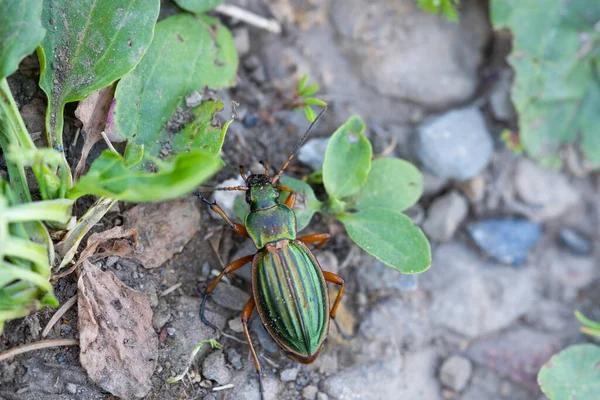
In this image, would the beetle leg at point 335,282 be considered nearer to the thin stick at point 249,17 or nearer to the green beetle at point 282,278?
the green beetle at point 282,278

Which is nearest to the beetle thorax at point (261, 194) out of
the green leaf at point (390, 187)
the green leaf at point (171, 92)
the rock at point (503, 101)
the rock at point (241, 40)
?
the green leaf at point (171, 92)

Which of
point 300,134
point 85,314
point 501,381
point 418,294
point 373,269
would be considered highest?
point 300,134

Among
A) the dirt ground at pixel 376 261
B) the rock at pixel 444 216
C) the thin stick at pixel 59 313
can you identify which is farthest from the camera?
the rock at pixel 444 216

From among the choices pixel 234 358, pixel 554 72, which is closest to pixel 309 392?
pixel 234 358

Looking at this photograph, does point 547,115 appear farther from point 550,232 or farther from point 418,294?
point 418,294

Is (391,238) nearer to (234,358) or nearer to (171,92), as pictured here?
(234,358)

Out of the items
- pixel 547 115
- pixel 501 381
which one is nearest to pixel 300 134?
pixel 547 115
